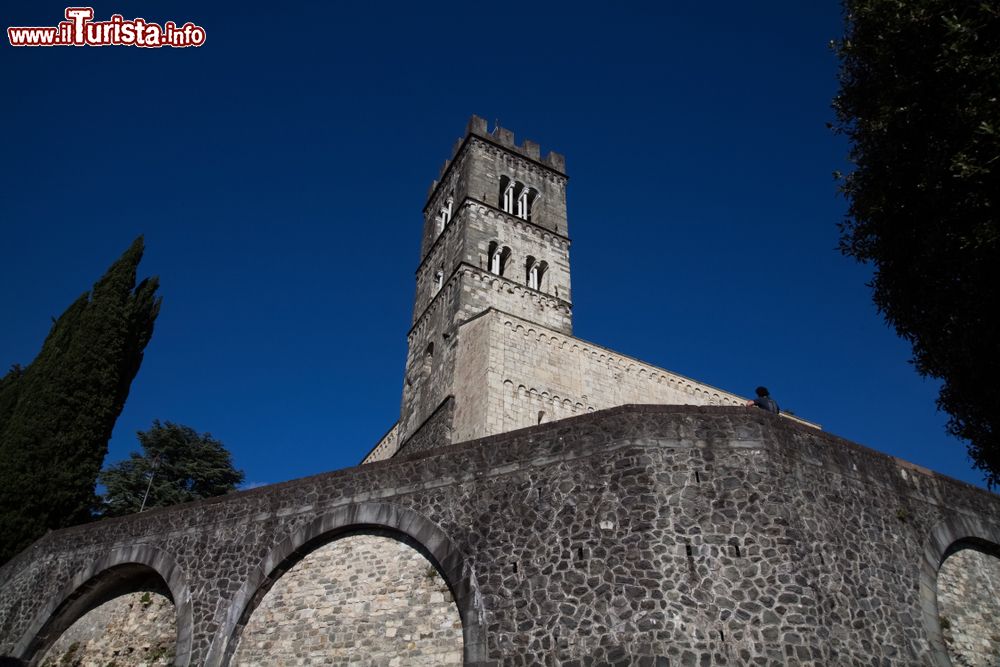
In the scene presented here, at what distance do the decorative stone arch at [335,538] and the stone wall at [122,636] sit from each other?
162 centimetres

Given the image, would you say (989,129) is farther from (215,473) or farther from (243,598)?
(215,473)

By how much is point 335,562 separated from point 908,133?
12.3m

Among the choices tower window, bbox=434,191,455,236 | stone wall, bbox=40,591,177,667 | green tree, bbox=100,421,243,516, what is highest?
tower window, bbox=434,191,455,236

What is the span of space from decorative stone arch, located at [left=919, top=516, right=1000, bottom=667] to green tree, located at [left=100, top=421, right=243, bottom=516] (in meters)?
27.7

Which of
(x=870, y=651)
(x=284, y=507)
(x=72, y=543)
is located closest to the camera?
(x=870, y=651)

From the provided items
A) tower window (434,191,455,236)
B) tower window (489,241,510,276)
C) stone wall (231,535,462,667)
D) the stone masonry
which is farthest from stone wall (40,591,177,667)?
tower window (434,191,455,236)

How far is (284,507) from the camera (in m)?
13.8

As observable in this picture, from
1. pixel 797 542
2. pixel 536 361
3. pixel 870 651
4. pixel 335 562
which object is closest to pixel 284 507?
pixel 335 562

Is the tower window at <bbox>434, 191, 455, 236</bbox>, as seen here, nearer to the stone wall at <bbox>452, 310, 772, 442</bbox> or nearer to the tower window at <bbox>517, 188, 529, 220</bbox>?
the tower window at <bbox>517, 188, 529, 220</bbox>

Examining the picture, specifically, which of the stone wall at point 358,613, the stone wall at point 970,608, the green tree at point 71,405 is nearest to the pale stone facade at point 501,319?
the green tree at point 71,405

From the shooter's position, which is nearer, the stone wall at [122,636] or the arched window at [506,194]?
the stone wall at [122,636]

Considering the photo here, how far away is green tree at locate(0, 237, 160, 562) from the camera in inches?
740

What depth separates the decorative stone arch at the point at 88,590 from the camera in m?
14.9

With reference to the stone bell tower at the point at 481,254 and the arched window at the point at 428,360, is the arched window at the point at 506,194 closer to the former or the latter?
the stone bell tower at the point at 481,254
